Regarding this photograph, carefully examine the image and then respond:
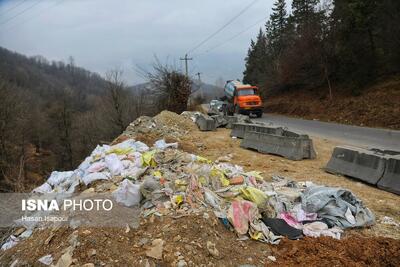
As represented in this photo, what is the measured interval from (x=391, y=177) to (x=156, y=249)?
6.00m

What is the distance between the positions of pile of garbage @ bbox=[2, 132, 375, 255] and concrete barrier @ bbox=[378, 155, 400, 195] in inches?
77.3

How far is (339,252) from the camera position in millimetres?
5008

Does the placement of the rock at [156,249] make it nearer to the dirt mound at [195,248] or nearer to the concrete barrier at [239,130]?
the dirt mound at [195,248]

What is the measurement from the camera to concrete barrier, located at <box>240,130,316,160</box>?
11.6 m

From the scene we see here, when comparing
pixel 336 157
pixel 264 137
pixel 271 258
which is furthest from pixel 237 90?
pixel 271 258

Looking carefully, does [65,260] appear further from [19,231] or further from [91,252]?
[19,231]

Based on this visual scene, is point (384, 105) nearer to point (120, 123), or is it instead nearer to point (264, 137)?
point (264, 137)

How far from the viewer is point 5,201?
853cm

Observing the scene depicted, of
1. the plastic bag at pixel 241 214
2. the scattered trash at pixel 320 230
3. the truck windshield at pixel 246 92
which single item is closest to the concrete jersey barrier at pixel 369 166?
the scattered trash at pixel 320 230

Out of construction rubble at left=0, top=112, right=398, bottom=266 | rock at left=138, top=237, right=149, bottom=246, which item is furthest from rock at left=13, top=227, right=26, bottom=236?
rock at left=138, top=237, right=149, bottom=246

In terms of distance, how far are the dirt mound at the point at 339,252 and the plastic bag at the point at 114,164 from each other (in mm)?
4388

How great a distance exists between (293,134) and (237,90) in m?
16.8

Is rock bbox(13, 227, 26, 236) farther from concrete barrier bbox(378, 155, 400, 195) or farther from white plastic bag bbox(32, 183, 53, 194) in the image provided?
concrete barrier bbox(378, 155, 400, 195)

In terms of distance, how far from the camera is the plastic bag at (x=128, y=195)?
600 cm
